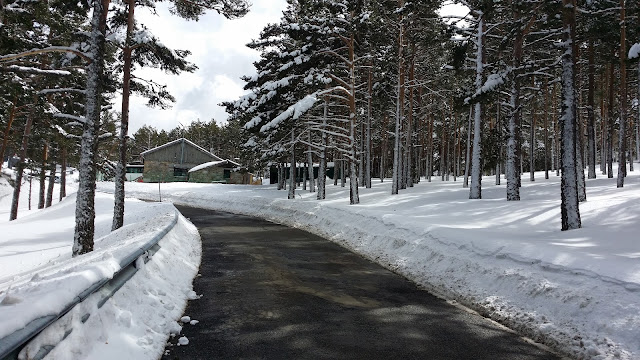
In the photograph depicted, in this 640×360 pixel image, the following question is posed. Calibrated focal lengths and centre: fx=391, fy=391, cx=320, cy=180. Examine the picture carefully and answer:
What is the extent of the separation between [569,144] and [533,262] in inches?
186

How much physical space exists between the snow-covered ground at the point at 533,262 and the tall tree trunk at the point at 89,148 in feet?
24.3

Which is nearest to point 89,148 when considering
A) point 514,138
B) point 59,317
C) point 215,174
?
point 59,317

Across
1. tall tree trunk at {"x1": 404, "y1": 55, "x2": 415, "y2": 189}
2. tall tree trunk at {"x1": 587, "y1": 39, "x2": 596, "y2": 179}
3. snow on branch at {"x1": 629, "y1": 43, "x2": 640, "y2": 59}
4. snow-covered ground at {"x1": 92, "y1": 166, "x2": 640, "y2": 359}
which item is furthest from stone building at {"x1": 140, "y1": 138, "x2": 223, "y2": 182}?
snow on branch at {"x1": 629, "y1": 43, "x2": 640, "y2": 59}

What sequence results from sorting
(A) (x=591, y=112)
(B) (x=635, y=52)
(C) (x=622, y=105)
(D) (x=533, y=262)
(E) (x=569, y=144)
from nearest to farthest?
(D) (x=533, y=262)
(E) (x=569, y=144)
(B) (x=635, y=52)
(C) (x=622, y=105)
(A) (x=591, y=112)

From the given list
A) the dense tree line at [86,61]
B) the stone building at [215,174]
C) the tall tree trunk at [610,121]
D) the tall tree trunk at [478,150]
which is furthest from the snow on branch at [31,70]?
the stone building at [215,174]

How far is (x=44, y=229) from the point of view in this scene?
702 inches

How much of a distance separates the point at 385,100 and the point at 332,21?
29.5 feet

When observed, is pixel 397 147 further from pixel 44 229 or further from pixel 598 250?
pixel 44 229

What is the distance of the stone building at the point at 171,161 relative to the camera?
186 ft

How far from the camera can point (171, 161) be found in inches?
2280

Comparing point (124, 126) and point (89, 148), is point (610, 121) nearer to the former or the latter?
point (124, 126)

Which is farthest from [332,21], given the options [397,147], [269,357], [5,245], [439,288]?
[269,357]

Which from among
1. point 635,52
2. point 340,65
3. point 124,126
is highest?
point 340,65

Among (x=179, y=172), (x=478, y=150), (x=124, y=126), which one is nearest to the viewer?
(x=124, y=126)
